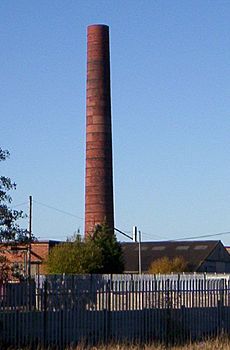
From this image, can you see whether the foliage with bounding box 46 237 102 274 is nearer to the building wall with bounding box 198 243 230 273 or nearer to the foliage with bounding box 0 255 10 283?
the building wall with bounding box 198 243 230 273

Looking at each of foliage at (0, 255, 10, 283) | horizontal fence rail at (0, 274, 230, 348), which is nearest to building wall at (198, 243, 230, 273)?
horizontal fence rail at (0, 274, 230, 348)

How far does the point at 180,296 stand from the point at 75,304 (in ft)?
14.9

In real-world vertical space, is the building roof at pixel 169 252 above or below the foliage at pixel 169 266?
above

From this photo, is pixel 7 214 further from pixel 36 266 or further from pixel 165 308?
pixel 36 266

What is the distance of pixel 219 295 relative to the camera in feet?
97.5

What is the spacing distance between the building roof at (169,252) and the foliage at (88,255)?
15569 mm

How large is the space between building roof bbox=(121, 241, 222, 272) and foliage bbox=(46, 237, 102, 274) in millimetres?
18019

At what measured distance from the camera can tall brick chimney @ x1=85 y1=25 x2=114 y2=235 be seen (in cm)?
6319

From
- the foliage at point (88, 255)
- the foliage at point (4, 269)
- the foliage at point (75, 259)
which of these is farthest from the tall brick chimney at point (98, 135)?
the foliage at point (4, 269)

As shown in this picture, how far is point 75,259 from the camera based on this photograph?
60.2 metres

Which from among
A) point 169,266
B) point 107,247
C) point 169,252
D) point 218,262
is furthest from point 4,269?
point 169,252

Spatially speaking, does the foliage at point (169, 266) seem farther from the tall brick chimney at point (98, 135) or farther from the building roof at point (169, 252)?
the tall brick chimney at point (98, 135)

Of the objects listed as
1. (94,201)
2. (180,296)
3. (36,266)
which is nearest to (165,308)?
(180,296)

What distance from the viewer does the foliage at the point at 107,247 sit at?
6228 cm
